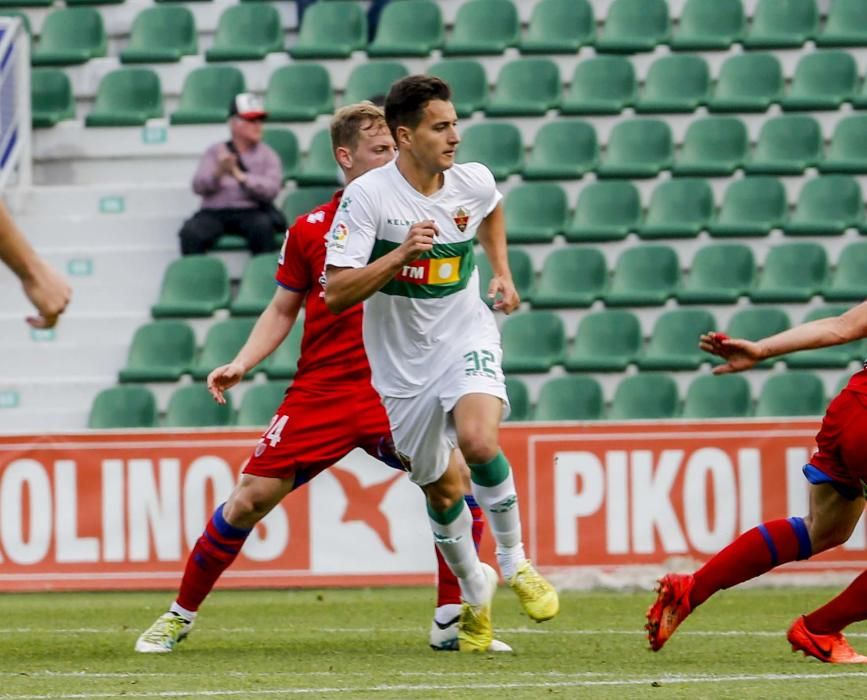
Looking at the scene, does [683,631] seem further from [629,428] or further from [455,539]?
[629,428]

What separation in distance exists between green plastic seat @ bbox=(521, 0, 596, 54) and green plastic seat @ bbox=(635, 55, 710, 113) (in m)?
0.65

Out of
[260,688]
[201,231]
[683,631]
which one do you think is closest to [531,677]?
[260,688]

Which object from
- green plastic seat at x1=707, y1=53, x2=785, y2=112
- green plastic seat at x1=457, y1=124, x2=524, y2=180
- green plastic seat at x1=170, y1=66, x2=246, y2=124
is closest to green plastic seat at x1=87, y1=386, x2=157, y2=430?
green plastic seat at x1=170, y1=66, x2=246, y2=124

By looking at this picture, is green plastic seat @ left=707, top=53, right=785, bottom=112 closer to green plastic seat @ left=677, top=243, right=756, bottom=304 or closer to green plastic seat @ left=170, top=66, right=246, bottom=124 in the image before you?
green plastic seat @ left=677, top=243, right=756, bottom=304

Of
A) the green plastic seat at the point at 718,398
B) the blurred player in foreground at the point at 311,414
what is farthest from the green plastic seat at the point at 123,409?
the blurred player in foreground at the point at 311,414

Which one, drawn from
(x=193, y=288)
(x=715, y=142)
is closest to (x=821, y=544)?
(x=193, y=288)

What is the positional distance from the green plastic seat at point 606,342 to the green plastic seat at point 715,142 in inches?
64.6

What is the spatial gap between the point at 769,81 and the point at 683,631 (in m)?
7.11

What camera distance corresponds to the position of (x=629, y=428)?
10.2 m

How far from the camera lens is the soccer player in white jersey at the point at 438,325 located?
6.48m

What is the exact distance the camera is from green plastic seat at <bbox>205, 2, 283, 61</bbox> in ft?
47.5

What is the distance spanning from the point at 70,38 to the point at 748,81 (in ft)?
18.3

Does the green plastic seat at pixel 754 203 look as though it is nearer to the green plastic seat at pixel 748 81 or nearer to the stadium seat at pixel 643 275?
the stadium seat at pixel 643 275

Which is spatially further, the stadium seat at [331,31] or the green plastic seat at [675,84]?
the stadium seat at [331,31]
